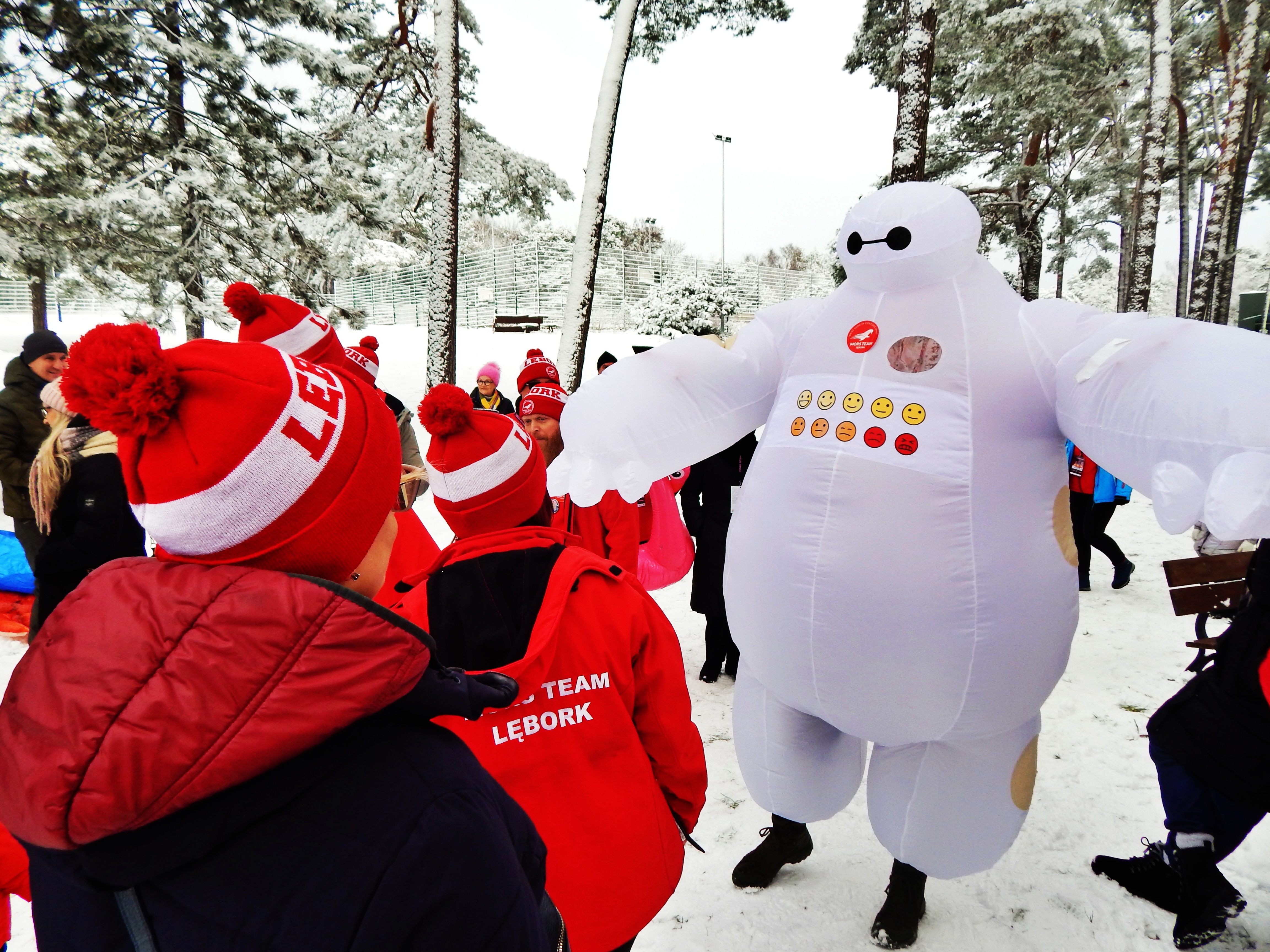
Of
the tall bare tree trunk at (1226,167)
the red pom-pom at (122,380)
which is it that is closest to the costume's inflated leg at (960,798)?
the red pom-pom at (122,380)

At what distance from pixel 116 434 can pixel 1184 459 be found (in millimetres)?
2024

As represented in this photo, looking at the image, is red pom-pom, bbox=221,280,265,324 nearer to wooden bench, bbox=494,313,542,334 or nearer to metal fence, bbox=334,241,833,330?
wooden bench, bbox=494,313,542,334

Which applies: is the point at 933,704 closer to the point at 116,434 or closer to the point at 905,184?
the point at 905,184

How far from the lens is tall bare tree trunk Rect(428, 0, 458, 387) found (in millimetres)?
8875

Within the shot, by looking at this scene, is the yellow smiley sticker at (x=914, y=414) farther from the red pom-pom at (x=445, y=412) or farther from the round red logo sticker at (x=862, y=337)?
the red pom-pom at (x=445, y=412)

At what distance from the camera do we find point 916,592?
189cm

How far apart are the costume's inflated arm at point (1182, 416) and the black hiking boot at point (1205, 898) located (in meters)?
1.36

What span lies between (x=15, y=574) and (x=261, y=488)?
5.69m

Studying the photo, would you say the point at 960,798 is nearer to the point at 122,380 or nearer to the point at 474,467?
the point at 474,467

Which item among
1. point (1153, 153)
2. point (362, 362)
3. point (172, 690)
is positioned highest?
point (1153, 153)

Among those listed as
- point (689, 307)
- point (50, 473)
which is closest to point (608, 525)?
point (50, 473)

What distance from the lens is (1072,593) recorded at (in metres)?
2.04

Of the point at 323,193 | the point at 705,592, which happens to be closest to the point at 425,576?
the point at 705,592

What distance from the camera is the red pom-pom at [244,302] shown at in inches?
112
